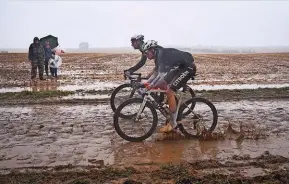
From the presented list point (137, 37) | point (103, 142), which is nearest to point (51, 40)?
point (137, 37)

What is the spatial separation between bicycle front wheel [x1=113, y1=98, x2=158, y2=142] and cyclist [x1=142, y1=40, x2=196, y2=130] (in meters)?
0.43

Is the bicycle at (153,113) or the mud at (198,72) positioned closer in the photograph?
the bicycle at (153,113)

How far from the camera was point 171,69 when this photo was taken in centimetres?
717

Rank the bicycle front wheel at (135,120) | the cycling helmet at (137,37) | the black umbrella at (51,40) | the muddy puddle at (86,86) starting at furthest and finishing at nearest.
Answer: the black umbrella at (51,40), the muddy puddle at (86,86), the cycling helmet at (137,37), the bicycle front wheel at (135,120)

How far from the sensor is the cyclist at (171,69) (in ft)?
23.1

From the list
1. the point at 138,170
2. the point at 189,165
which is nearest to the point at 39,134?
the point at 138,170

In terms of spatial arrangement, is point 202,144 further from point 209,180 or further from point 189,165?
point 209,180

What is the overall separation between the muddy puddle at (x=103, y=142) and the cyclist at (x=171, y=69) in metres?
1.04

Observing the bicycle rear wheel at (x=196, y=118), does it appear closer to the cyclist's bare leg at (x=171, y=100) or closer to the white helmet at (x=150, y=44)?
the cyclist's bare leg at (x=171, y=100)

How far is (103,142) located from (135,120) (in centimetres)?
83

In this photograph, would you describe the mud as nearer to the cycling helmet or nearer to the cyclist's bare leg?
the cycling helmet

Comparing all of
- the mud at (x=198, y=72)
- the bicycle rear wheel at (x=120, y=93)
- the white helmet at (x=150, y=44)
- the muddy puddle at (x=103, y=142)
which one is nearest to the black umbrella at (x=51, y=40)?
the mud at (x=198, y=72)

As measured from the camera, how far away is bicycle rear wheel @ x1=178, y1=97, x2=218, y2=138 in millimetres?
7399

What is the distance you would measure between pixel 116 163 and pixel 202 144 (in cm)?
203
